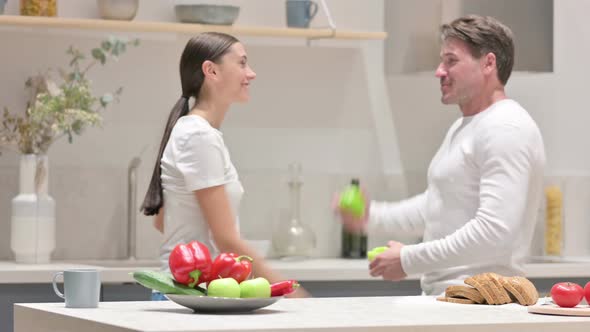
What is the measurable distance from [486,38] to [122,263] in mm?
1795

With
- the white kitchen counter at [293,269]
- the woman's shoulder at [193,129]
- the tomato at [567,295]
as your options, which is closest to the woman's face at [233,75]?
the woman's shoulder at [193,129]

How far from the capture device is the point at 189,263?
2.45 metres

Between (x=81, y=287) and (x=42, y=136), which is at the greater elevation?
(x=42, y=136)

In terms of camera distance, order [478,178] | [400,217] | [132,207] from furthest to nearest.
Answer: [132,207], [400,217], [478,178]

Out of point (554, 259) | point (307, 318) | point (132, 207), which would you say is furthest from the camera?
point (554, 259)

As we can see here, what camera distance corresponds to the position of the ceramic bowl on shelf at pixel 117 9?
4531mm

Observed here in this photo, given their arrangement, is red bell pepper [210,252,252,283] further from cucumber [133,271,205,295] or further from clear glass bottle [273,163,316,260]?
clear glass bottle [273,163,316,260]

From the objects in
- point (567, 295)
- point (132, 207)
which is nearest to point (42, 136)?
point (132, 207)

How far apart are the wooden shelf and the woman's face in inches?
42.2

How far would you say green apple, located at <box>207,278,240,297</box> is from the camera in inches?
95.7

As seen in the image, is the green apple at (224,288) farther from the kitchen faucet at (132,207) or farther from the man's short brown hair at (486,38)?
the kitchen faucet at (132,207)

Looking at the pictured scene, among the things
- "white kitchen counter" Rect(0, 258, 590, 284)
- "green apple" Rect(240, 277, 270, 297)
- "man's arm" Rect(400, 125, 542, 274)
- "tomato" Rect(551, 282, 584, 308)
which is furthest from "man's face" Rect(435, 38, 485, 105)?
"green apple" Rect(240, 277, 270, 297)

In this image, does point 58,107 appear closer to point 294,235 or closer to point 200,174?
point 294,235

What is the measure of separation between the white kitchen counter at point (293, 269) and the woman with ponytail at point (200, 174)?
0.81 m
